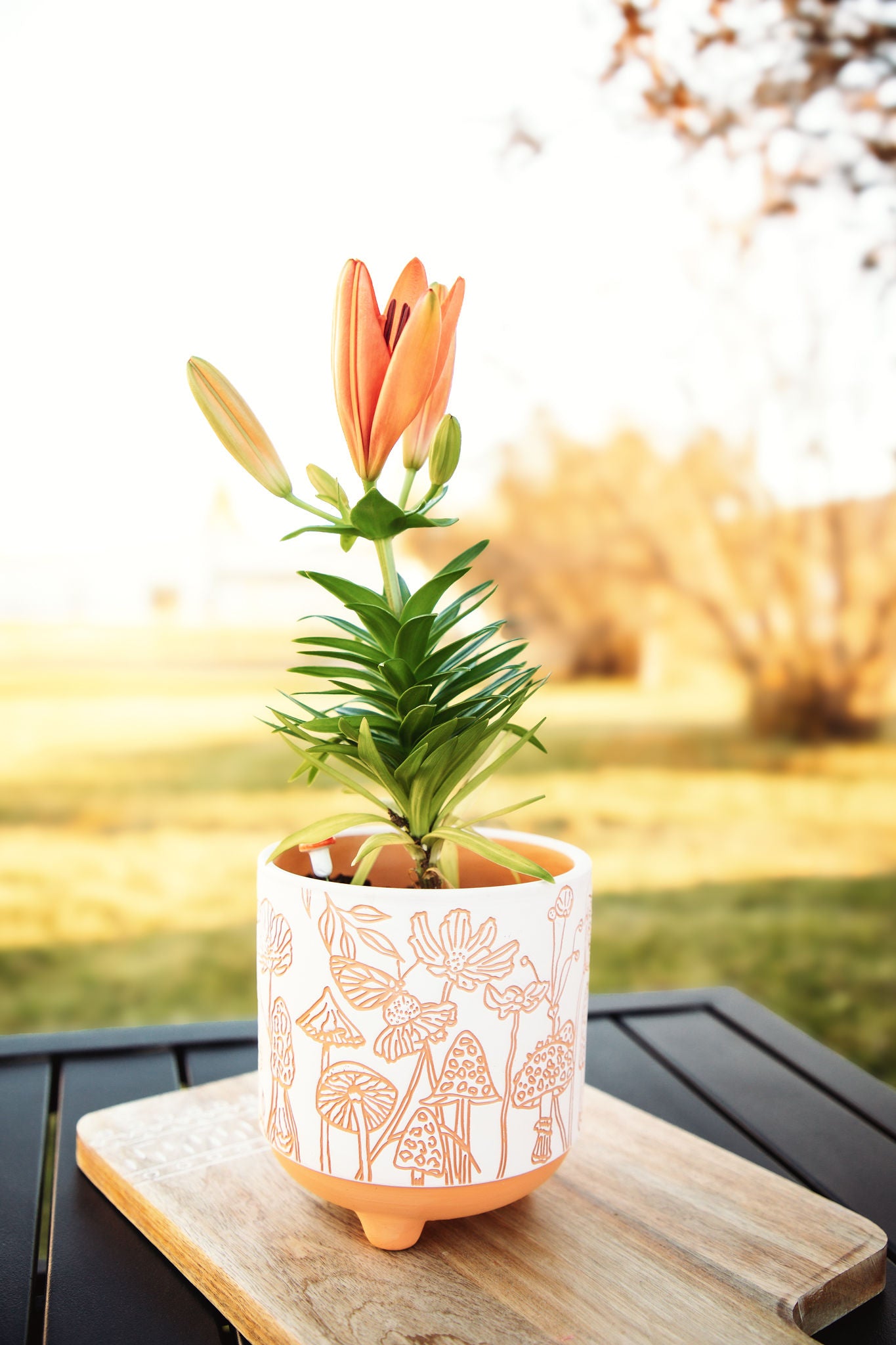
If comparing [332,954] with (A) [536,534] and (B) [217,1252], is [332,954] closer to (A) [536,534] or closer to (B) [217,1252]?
(B) [217,1252]

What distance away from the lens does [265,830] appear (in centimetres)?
327

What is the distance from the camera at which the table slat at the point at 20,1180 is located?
542 mm

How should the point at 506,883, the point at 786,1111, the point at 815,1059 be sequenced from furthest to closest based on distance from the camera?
the point at 815,1059, the point at 786,1111, the point at 506,883

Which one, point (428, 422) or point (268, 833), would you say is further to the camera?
point (268, 833)

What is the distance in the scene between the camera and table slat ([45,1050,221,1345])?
51 centimetres

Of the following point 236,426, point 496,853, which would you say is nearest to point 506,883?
point 496,853

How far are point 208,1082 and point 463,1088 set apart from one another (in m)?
0.39

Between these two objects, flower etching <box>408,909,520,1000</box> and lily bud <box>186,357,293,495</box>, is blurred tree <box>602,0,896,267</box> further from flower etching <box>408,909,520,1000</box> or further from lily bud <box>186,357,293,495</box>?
flower etching <box>408,909,520,1000</box>

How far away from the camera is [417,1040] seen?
1.68ft

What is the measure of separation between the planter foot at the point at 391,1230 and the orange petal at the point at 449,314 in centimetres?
45

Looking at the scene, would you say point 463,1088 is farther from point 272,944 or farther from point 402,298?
point 402,298

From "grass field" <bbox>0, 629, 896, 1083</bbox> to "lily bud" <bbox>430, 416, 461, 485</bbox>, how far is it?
6.82 ft

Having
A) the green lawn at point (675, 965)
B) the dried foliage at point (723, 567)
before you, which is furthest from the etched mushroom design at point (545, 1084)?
the dried foliage at point (723, 567)

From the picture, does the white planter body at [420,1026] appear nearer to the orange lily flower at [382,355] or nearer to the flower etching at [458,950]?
the flower etching at [458,950]
